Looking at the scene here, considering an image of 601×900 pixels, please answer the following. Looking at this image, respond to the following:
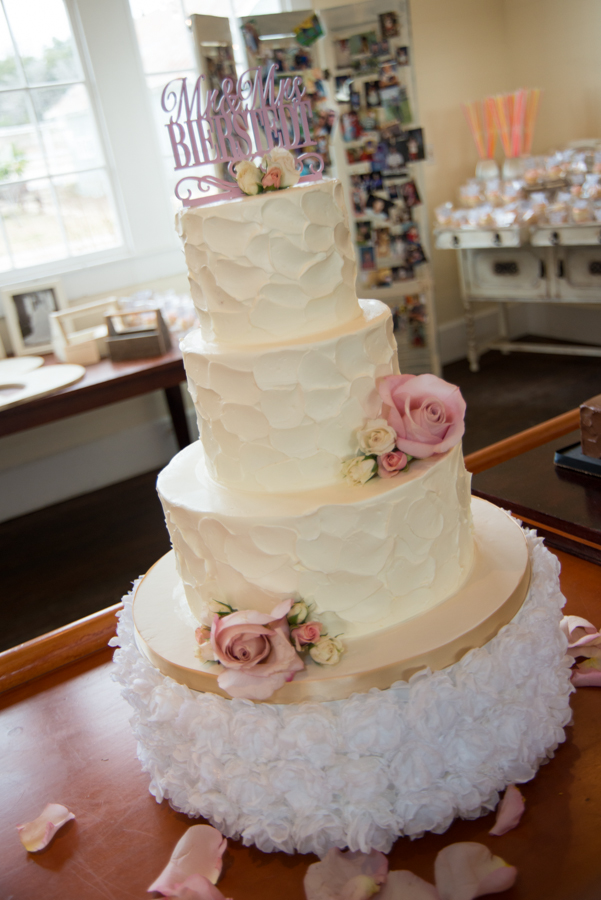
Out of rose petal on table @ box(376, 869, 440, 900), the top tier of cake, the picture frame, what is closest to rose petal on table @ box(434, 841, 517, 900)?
rose petal on table @ box(376, 869, 440, 900)

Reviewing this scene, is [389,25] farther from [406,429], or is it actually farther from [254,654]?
[254,654]

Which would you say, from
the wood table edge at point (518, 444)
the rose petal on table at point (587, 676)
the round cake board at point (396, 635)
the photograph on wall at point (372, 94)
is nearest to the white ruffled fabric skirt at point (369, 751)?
the round cake board at point (396, 635)

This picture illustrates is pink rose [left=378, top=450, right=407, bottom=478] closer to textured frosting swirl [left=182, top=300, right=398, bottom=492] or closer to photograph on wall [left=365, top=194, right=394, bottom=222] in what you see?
textured frosting swirl [left=182, top=300, right=398, bottom=492]

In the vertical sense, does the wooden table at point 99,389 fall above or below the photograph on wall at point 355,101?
below

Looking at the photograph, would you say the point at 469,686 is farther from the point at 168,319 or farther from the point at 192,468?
the point at 168,319

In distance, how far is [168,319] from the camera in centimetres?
359

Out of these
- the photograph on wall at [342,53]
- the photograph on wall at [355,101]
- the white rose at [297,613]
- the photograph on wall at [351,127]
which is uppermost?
the photograph on wall at [342,53]

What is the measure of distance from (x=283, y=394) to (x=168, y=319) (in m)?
2.60

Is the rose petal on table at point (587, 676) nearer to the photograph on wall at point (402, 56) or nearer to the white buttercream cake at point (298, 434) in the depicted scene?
the white buttercream cake at point (298, 434)

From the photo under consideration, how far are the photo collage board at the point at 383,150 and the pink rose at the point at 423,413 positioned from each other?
3143 millimetres

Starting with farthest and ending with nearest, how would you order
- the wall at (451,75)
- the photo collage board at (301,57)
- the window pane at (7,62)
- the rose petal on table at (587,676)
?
1. the wall at (451,75)
2. the photo collage board at (301,57)
3. the window pane at (7,62)
4. the rose petal on table at (587,676)

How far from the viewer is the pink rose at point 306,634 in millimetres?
1107

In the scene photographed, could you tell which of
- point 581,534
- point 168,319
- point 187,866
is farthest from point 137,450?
point 187,866

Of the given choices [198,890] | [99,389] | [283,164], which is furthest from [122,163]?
[198,890]
